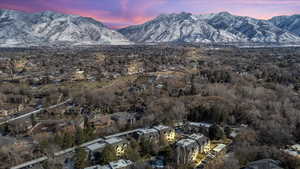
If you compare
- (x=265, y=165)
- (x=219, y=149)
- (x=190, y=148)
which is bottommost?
(x=219, y=149)

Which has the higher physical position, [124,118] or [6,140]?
[124,118]

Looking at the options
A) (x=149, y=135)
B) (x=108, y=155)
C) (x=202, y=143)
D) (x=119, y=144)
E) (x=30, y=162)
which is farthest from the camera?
(x=149, y=135)

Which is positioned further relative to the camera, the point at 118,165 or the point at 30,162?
the point at 30,162

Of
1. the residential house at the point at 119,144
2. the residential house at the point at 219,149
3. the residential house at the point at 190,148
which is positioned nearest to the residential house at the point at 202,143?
the residential house at the point at 190,148

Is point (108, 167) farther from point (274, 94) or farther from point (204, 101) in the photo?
point (274, 94)

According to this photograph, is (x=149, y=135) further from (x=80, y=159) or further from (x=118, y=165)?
(x=80, y=159)

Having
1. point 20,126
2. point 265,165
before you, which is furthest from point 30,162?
point 265,165

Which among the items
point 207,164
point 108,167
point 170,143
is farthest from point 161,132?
point 108,167

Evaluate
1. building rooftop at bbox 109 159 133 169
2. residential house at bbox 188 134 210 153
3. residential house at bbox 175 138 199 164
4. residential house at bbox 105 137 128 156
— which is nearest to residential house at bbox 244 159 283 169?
residential house at bbox 175 138 199 164

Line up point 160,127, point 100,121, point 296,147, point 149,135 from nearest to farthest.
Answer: point 296,147
point 149,135
point 160,127
point 100,121

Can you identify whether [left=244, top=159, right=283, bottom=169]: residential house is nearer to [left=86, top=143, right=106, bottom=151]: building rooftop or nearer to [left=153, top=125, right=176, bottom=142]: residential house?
[left=153, top=125, right=176, bottom=142]: residential house

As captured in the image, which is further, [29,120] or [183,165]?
[29,120]
